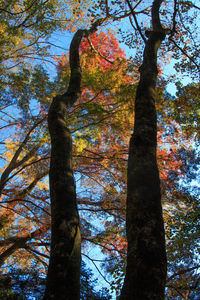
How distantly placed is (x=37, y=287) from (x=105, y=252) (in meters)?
2.97

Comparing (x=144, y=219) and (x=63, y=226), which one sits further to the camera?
(x=63, y=226)

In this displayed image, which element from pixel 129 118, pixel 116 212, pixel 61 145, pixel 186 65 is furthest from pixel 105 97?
pixel 61 145

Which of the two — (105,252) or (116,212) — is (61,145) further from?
(105,252)

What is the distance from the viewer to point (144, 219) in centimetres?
169

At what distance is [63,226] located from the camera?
1.86 m

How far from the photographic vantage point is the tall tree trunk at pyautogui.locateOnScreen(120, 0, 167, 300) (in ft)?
4.57

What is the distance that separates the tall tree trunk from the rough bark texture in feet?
1.40

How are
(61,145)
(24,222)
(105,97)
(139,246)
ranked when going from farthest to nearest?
1. (24,222)
2. (105,97)
3. (61,145)
4. (139,246)

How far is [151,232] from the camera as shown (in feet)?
5.29

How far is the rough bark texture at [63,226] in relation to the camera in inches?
61.3

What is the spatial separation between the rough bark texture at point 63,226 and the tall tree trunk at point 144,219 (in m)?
0.43

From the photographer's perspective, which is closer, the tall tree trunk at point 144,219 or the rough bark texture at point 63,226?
the tall tree trunk at point 144,219

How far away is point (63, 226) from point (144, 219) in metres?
0.72

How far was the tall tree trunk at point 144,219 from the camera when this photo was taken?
1394 mm
